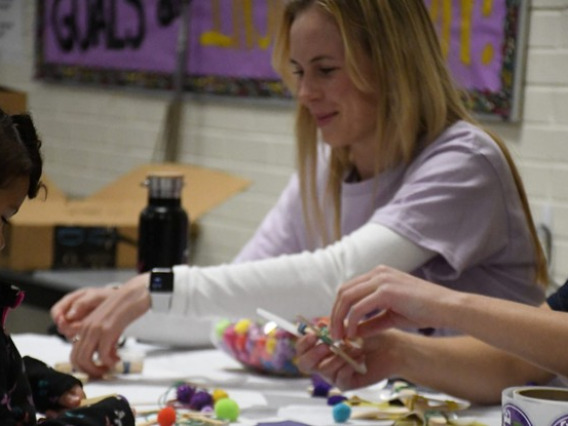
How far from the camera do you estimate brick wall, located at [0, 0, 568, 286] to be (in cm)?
278

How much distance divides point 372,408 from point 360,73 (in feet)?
2.15

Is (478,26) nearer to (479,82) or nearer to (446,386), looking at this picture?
(479,82)

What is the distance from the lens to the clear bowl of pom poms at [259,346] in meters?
1.93

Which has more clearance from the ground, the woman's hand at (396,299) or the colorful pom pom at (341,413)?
the woman's hand at (396,299)

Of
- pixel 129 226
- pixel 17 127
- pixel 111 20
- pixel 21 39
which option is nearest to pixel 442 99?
pixel 17 127

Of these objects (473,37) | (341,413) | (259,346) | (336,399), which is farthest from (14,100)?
(341,413)

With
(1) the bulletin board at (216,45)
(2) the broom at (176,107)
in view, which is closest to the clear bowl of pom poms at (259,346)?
(1) the bulletin board at (216,45)

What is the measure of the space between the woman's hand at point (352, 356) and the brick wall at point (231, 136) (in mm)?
1115

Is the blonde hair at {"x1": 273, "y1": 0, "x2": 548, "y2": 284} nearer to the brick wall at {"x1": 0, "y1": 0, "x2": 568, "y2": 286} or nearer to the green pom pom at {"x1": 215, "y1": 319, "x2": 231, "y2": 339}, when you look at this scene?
the green pom pom at {"x1": 215, "y1": 319, "x2": 231, "y2": 339}

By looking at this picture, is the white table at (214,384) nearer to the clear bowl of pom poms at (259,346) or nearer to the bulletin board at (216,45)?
the clear bowl of pom poms at (259,346)

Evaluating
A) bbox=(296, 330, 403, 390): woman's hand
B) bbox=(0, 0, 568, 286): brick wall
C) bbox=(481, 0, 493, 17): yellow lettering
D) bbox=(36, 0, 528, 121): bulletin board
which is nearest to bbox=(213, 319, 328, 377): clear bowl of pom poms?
bbox=(296, 330, 403, 390): woman's hand

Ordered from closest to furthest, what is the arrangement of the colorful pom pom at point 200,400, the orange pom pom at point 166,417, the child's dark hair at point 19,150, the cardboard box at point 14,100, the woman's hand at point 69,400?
1. the child's dark hair at point 19,150
2. the woman's hand at point 69,400
3. the orange pom pom at point 166,417
4. the colorful pom pom at point 200,400
5. the cardboard box at point 14,100

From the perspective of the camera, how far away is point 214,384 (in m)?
1.90

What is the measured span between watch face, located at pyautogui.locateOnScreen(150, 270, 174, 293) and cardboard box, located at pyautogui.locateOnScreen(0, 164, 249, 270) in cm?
135
